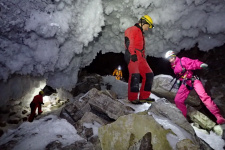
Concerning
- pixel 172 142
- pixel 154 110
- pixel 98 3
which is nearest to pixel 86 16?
pixel 98 3

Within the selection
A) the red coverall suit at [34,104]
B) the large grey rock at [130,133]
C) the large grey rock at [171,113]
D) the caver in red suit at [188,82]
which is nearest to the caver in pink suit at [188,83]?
the caver in red suit at [188,82]

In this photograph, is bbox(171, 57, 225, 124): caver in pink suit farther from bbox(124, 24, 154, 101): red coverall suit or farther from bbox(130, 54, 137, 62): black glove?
bbox(130, 54, 137, 62): black glove

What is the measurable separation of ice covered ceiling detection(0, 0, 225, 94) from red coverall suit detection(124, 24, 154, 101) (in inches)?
60.7

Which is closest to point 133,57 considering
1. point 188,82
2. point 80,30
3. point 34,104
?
point 188,82

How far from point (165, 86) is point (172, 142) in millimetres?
4200

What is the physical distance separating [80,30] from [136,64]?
2.13 metres

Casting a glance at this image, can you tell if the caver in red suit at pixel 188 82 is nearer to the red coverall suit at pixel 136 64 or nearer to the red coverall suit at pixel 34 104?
the red coverall suit at pixel 136 64

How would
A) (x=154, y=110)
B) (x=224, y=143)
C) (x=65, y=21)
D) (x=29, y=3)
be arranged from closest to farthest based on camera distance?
(x=154, y=110)
(x=224, y=143)
(x=29, y=3)
(x=65, y=21)

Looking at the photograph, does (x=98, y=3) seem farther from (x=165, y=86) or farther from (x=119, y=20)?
(x=165, y=86)

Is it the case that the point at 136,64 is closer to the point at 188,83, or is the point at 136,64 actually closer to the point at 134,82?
the point at 134,82

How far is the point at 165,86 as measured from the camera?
5719mm

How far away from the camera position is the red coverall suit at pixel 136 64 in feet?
11.6

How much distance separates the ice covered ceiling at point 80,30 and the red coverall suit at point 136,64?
5.06ft

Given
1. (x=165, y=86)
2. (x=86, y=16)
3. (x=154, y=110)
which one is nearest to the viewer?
(x=154, y=110)
